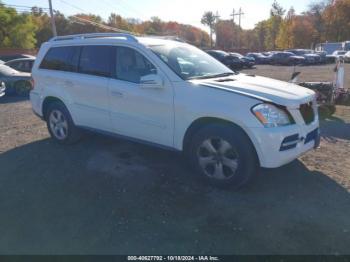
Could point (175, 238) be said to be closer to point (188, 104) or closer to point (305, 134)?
point (188, 104)

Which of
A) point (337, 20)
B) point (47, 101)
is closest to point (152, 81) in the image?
point (47, 101)

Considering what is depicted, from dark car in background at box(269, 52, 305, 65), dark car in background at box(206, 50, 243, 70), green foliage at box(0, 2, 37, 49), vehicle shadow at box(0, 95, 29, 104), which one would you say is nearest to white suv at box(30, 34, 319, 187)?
vehicle shadow at box(0, 95, 29, 104)

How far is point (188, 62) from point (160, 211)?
7.18 feet

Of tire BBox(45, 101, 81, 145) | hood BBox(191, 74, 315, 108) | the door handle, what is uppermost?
hood BBox(191, 74, 315, 108)

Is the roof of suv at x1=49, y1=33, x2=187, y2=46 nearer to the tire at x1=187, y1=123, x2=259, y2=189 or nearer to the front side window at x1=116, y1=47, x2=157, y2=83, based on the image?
the front side window at x1=116, y1=47, x2=157, y2=83

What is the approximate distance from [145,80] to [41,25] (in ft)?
215

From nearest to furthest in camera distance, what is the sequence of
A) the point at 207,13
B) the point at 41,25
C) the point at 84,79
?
the point at 84,79
the point at 41,25
the point at 207,13

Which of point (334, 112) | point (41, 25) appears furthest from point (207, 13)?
point (334, 112)

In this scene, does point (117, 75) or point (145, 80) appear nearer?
point (145, 80)

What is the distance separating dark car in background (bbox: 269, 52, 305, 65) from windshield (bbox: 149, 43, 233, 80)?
3048 cm

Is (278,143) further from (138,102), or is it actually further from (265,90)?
(138,102)

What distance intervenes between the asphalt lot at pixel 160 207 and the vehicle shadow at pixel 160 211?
0.01 meters

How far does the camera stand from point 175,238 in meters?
3.22

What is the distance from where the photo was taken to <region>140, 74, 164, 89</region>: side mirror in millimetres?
4289
